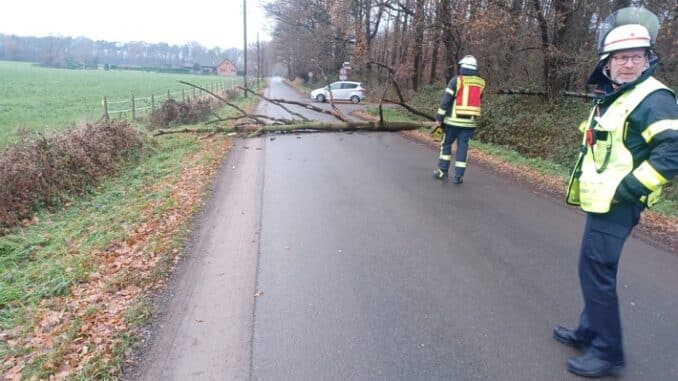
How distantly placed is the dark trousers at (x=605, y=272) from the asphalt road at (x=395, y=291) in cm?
25

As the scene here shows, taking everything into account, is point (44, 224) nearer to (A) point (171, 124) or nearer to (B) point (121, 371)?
(B) point (121, 371)

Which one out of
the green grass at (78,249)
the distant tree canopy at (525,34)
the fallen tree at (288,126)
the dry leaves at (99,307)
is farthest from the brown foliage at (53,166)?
the distant tree canopy at (525,34)

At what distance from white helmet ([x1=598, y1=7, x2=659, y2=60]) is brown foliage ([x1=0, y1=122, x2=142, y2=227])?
8.52 metres

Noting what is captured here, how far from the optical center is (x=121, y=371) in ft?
10.5

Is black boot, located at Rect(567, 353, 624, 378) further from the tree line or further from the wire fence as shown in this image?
the tree line

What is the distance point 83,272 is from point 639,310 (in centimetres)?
522

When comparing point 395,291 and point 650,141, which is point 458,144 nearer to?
point 395,291

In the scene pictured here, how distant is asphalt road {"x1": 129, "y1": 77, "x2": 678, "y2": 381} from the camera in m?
3.23

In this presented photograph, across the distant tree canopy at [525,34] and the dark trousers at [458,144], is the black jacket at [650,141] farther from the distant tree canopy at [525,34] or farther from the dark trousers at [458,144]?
the distant tree canopy at [525,34]

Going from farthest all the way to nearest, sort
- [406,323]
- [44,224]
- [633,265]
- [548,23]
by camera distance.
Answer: [548,23]
[44,224]
[633,265]
[406,323]

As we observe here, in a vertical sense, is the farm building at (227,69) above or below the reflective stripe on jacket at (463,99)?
above

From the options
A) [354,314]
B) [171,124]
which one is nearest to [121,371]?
[354,314]

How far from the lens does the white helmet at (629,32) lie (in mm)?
2795

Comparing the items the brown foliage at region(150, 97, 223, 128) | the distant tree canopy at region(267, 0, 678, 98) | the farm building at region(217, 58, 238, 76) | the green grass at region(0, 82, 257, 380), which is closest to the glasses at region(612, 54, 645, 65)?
the green grass at region(0, 82, 257, 380)
